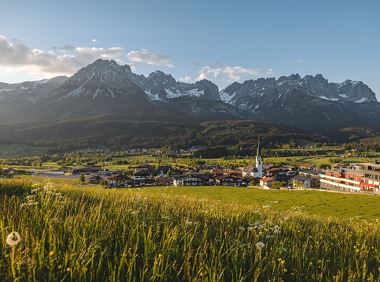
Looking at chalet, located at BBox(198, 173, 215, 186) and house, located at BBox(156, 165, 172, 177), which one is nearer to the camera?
chalet, located at BBox(198, 173, 215, 186)

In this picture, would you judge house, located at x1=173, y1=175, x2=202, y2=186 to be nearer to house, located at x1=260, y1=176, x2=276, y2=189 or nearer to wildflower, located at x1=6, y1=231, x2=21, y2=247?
house, located at x1=260, y1=176, x2=276, y2=189

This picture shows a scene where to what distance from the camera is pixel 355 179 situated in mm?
129000

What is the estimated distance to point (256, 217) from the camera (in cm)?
1016

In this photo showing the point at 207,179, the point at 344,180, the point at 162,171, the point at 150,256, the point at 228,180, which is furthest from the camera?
the point at 162,171

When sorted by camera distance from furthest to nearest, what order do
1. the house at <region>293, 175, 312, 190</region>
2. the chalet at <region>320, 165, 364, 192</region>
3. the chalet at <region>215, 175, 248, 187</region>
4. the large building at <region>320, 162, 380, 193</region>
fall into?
1. the chalet at <region>215, 175, 248, 187</region>
2. the house at <region>293, 175, 312, 190</region>
3. the chalet at <region>320, 165, 364, 192</region>
4. the large building at <region>320, 162, 380, 193</region>

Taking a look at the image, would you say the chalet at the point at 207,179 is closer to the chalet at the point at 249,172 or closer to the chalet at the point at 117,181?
the chalet at the point at 249,172

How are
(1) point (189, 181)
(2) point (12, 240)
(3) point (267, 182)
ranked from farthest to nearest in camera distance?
(1) point (189, 181)
(3) point (267, 182)
(2) point (12, 240)

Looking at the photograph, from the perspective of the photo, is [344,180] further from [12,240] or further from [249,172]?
[12,240]

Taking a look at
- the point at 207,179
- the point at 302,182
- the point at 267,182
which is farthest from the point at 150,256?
the point at 207,179

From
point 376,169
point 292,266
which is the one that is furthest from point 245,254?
point 376,169

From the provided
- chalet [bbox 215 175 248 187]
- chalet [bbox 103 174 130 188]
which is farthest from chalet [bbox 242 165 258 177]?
chalet [bbox 103 174 130 188]

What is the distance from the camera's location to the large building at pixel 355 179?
119688 mm

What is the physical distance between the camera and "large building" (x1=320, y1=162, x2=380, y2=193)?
119688 millimetres

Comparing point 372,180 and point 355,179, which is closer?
point 372,180
